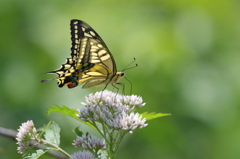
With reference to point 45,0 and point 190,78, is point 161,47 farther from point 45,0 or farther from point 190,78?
point 45,0

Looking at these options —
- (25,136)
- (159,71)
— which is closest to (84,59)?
(25,136)

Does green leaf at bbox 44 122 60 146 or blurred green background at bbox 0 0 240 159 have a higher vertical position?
green leaf at bbox 44 122 60 146

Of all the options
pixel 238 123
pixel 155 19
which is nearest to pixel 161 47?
pixel 155 19

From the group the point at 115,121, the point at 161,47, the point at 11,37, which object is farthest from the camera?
the point at 11,37

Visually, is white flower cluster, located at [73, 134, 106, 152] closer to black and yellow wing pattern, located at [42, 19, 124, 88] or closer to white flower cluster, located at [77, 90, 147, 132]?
white flower cluster, located at [77, 90, 147, 132]

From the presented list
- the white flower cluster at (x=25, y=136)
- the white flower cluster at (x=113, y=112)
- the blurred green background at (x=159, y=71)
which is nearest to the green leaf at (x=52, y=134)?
the white flower cluster at (x=25, y=136)

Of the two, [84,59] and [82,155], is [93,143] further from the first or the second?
[84,59]

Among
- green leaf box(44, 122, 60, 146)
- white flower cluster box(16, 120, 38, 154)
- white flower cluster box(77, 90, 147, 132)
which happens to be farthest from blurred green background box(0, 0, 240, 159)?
white flower cluster box(16, 120, 38, 154)
